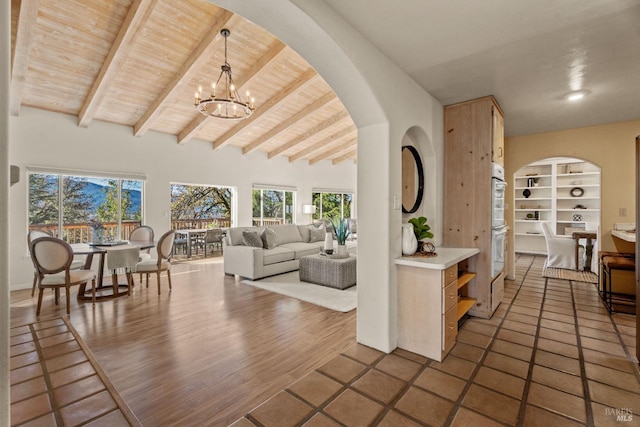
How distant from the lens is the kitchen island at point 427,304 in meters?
2.36

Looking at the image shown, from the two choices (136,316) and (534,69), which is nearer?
(534,69)

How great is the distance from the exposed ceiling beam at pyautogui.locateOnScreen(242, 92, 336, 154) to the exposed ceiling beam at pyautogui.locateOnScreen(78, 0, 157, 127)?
331 centimetres

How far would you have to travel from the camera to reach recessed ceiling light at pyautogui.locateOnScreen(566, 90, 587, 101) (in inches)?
128

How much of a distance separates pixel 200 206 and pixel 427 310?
364 inches

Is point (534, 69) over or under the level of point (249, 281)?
over

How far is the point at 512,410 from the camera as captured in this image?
1.76 metres

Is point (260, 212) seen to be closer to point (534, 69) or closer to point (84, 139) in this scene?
point (84, 139)

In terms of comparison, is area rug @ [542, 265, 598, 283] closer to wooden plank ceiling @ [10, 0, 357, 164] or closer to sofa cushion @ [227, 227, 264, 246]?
wooden plank ceiling @ [10, 0, 357, 164]

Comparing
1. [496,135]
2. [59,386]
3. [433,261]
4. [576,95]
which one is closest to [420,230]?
[433,261]

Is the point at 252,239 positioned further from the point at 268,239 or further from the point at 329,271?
the point at 329,271

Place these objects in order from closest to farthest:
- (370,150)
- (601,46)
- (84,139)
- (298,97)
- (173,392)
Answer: (173,392), (601,46), (370,150), (84,139), (298,97)

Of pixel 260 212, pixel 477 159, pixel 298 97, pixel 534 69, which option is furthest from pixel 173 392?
pixel 260 212

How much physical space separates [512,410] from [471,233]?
195 centimetres

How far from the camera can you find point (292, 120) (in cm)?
661
